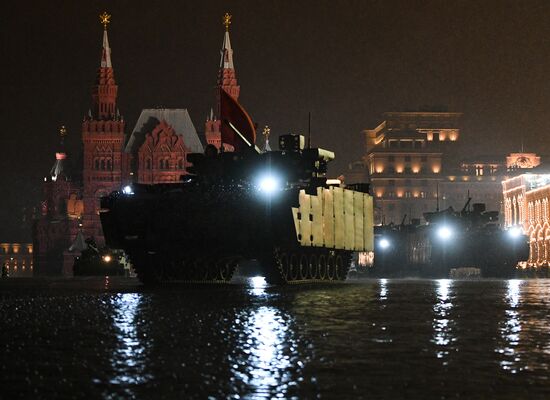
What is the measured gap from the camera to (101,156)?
14650cm

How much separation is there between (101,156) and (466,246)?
89.2 m

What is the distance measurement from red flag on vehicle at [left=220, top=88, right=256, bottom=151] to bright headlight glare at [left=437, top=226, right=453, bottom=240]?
32393mm

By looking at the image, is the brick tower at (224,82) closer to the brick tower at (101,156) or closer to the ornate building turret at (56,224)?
the brick tower at (101,156)

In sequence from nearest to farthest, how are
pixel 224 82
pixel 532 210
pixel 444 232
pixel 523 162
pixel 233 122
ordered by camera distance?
1. pixel 233 122
2. pixel 444 232
3. pixel 532 210
4. pixel 224 82
5. pixel 523 162

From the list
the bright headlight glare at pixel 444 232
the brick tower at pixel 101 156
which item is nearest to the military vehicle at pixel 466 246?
the bright headlight glare at pixel 444 232

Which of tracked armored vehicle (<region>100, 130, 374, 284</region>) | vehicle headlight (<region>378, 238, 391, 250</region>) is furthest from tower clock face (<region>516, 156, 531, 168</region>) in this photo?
tracked armored vehicle (<region>100, 130, 374, 284</region>)

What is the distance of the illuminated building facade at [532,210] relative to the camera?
105 metres

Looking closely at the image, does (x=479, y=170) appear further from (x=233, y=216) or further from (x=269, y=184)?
(x=233, y=216)

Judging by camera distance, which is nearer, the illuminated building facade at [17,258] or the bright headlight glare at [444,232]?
the bright headlight glare at [444,232]

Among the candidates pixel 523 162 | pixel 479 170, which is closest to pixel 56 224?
pixel 479 170

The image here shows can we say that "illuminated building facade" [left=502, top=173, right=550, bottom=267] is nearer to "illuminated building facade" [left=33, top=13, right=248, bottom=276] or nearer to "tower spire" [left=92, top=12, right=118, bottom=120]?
"illuminated building facade" [left=33, top=13, right=248, bottom=276]

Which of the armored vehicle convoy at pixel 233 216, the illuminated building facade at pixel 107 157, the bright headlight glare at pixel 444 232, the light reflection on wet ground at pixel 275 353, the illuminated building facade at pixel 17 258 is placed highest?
the illuminated building facade at pixel 107 157

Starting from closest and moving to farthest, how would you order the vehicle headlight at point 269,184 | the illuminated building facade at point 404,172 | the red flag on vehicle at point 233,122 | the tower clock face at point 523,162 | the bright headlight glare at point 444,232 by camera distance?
the vehicle headlight at point 269,184, the red flag on vehicle at point 233,122, the bright headlight glare at point 444,232, the illuminated building facade at point 404,172, the tower clock face at point 523,162

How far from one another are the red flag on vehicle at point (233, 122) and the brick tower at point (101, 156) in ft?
359
